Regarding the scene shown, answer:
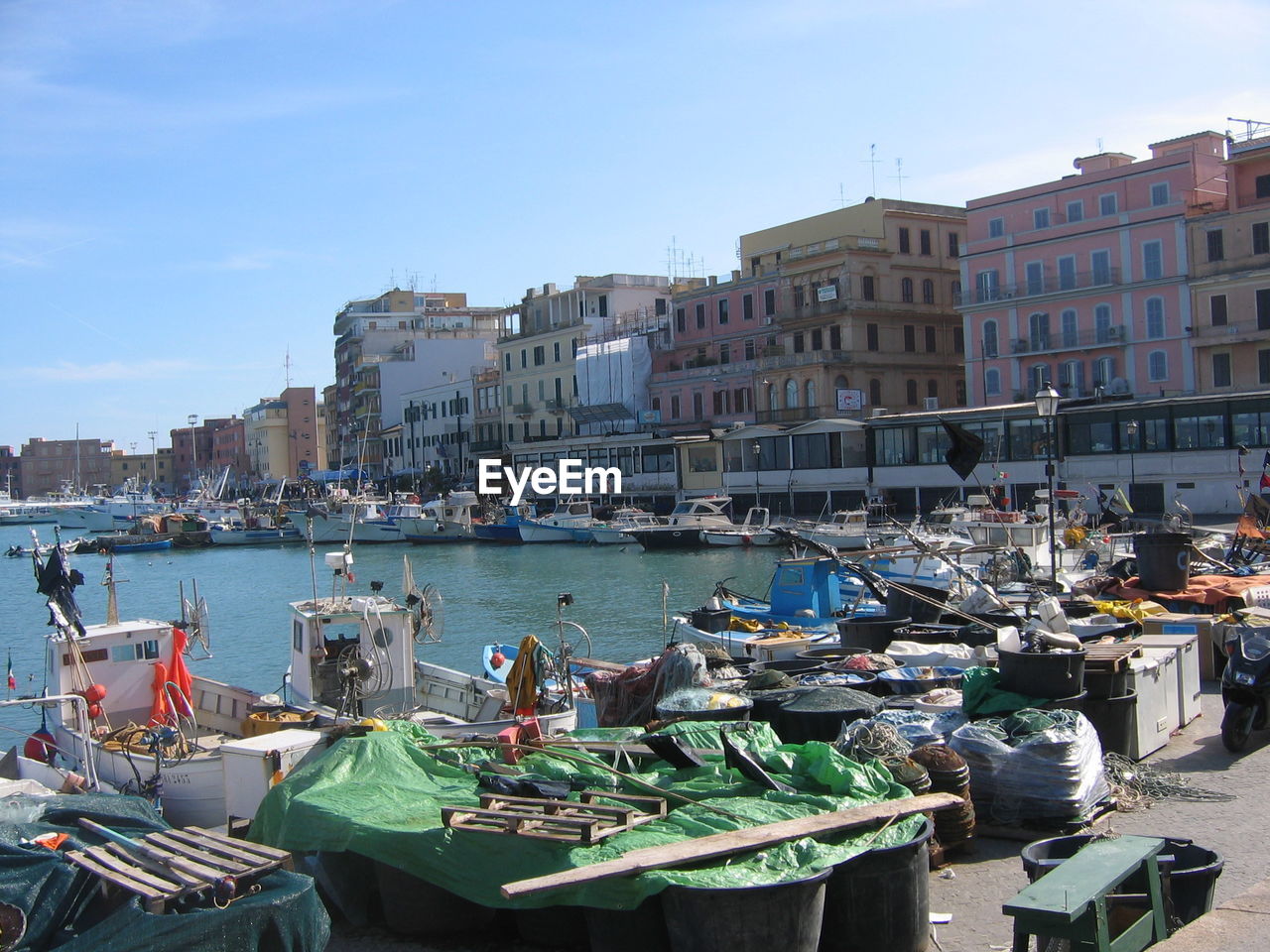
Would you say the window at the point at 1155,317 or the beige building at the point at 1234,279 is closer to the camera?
the beige building at the point at 1234,279

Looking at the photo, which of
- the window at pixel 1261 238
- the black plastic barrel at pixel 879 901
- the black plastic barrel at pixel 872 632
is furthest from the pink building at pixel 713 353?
the black plastic barrel at pixel 879 901

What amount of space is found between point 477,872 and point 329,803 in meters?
1.60

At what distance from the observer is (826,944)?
694 cm

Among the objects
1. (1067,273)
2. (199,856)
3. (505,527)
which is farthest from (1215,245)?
(199,856)

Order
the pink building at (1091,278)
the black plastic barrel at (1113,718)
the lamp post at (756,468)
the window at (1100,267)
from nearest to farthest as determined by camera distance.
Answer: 1. the black plastic barrel at (1113,718)
2. the pink building at (1091,278)
3. the window at (1100,267)
4. the lamp post at (756,468)

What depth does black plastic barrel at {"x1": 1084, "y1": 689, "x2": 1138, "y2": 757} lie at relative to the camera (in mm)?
9820

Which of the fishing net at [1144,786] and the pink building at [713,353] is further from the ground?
the pink building at [713,353]

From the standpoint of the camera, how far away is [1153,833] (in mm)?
8367

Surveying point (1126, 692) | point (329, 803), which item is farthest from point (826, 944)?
point (1126, 692)

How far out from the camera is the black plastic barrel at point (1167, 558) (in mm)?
16031

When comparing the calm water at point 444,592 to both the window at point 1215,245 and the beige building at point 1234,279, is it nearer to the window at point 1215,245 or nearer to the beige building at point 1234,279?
the beige building at point 1234,279

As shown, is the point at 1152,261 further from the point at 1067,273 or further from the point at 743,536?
the point at 743,536

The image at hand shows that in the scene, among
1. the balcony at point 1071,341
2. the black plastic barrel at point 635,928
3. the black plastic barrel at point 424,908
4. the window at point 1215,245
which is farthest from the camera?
the balcony at point 1071,341

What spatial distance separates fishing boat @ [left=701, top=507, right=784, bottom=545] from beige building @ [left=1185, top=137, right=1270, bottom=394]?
1895 cm
